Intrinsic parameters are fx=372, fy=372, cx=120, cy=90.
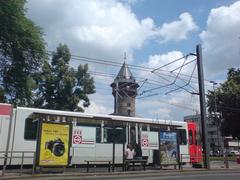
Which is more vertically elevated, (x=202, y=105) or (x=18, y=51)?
(x=18, y=51)

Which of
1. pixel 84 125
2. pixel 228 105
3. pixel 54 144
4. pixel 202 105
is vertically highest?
pixel 228 105

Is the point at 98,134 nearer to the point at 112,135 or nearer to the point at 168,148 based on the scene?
the point at 112,135

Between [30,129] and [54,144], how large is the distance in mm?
3114

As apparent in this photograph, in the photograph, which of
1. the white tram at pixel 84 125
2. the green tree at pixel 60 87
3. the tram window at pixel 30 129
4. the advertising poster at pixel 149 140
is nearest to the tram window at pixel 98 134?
the white tram at pixel 84 125

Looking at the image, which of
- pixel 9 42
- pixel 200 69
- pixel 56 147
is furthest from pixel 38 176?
pixel 200 69

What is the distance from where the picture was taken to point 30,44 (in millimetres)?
27062

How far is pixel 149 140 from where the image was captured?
2609 centimetres

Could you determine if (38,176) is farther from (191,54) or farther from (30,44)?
(191,54)

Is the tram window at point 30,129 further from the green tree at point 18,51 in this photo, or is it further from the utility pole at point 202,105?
the utility pole at point 202,105

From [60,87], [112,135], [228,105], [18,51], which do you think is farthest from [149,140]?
[228,105]

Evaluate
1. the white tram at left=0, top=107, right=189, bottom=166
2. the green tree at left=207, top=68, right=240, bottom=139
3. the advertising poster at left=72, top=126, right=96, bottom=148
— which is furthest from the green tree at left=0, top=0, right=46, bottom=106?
the green tree at left=207, top=68, right=240, bottom=139

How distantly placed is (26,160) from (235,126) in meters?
41.5

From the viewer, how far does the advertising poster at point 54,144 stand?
762 inches

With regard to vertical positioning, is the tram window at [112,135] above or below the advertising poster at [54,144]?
above
